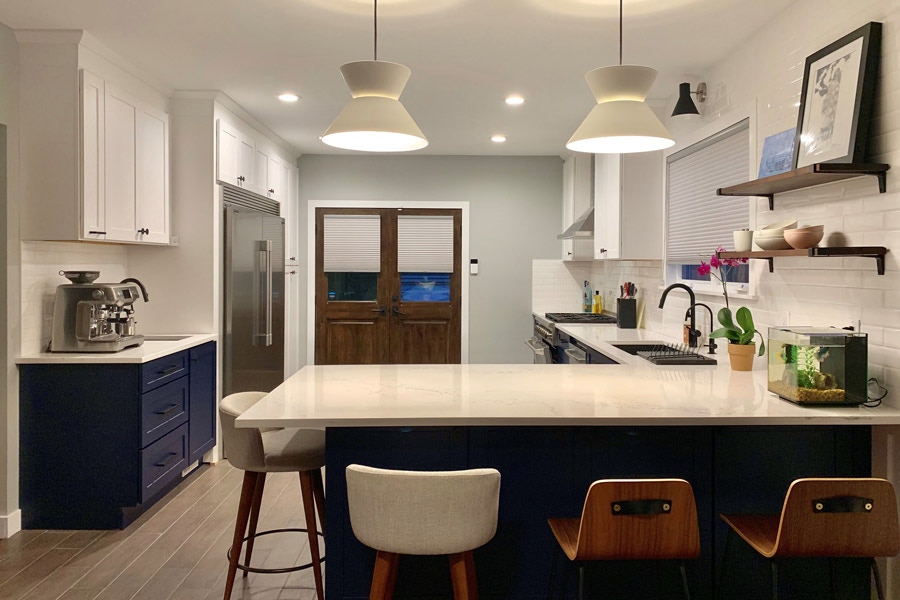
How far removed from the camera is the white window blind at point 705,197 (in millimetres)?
3717

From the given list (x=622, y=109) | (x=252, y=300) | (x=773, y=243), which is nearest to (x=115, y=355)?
(x=252, y=300)

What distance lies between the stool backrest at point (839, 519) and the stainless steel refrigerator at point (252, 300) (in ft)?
12.8

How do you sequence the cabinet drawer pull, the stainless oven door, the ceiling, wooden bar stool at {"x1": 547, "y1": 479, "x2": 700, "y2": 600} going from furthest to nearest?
1. the stainless oven door
2. the cabinet drawer pull
3. the ceiling
4. wooden bar stool at {"x1": 547, "y1": 479, "x2": 700, "y2": 600}

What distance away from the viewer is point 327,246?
7.23 m

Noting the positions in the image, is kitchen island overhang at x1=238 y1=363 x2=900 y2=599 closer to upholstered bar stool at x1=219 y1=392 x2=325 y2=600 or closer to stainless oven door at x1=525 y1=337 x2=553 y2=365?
upholstered bar stool at x1=219 y1=392 x2=325 y2=600

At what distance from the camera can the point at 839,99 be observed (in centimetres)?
266

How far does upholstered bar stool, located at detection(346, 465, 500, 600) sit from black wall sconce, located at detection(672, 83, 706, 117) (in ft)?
9.40

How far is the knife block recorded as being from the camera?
5344mm

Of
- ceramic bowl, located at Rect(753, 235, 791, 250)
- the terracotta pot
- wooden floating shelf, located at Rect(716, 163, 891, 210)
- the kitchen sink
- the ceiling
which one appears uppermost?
the ceiling

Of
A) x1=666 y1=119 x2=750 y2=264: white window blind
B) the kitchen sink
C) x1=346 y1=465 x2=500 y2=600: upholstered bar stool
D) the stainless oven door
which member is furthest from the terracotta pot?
the stainless oven door

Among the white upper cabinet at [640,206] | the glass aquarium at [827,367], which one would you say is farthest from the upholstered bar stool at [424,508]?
the white upper cabinet at [640,206]

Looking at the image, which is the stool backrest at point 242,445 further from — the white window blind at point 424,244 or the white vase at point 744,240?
the white window blind at point 424,244

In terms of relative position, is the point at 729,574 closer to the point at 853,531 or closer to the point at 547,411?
the point at 853,531

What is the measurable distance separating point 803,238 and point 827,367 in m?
0.54
